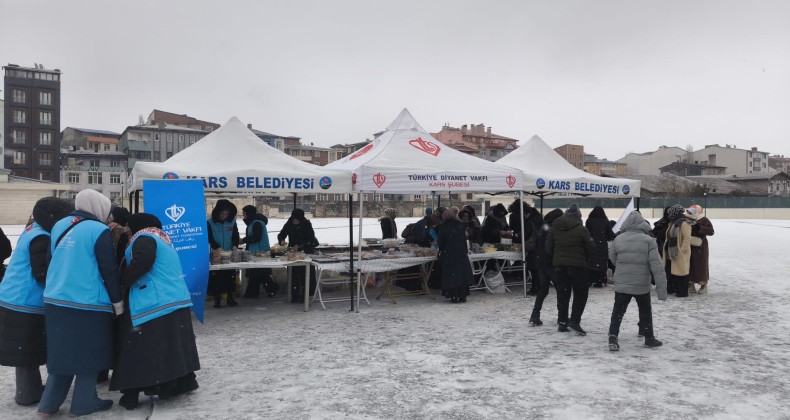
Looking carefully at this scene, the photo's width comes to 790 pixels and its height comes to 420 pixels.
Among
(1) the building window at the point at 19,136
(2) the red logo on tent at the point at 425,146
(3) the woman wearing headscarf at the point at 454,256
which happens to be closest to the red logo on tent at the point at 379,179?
(3) the woman wearing headscarf at the point at 454,256

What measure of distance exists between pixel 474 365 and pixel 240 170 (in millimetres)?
4289

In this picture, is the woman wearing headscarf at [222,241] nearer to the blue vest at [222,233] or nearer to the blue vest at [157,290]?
the blue vest at [222,233]

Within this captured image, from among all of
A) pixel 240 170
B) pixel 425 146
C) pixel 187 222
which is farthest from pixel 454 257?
pixel 187 222

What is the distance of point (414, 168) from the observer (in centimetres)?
866

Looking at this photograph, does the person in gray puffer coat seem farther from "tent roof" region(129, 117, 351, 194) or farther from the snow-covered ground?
"tent roof" region(129, 117, 351, 194)

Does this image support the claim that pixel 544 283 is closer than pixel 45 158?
Yes

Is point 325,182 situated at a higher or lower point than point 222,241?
higher

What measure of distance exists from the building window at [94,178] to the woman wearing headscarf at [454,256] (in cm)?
7467

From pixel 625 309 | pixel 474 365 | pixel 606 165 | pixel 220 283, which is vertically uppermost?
pixel 606 165

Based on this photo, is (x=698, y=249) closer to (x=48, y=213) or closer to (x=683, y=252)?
(x=683, y=252)

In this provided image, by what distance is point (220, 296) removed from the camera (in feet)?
28.3

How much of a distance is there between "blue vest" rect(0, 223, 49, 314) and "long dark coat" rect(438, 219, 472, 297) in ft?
19.3

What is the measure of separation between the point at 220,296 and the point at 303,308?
1342 mm

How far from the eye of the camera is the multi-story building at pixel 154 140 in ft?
243
